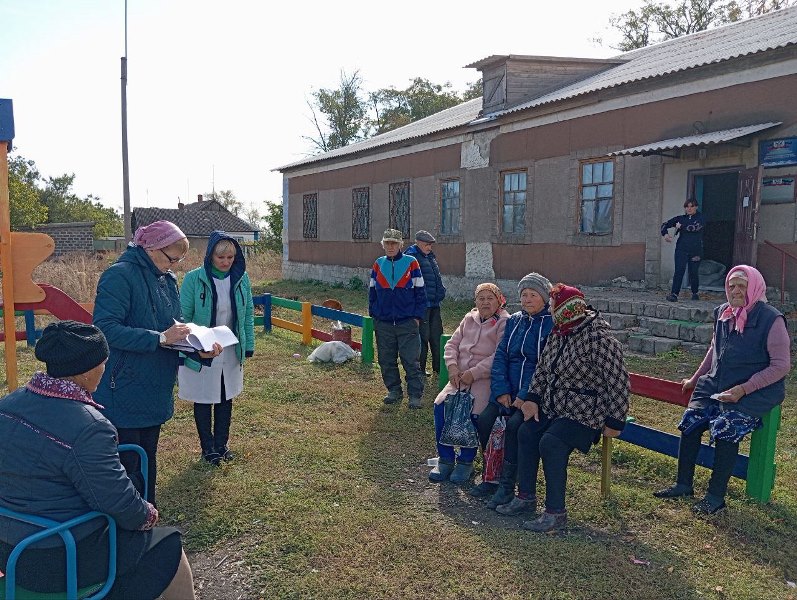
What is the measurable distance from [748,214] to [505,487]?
727 centimetres

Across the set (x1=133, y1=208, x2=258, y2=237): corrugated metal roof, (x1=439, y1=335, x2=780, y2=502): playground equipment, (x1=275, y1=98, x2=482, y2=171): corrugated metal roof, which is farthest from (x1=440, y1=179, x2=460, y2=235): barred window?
(x1=133, y1=208, x2=258, y2=237): corrugated metal roof

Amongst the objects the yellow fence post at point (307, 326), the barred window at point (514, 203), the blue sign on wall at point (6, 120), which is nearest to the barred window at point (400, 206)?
the barred window at point (514, 203)

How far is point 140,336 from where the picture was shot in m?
3.62

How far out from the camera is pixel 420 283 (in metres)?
6.66

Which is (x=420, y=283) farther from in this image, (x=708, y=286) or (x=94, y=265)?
(x=94, y=265)

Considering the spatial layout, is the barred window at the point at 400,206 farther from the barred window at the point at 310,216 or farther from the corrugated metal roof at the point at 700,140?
the corrugated metal roof at the point at 700,140

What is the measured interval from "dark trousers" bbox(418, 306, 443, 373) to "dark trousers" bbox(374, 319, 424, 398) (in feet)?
3.72

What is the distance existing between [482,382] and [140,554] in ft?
9.19

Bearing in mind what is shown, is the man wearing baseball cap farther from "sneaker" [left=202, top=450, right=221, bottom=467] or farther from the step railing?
the step railing

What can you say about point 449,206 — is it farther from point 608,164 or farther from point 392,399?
point 392,399

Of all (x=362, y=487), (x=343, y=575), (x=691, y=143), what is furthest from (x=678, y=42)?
(x=343, y=575)

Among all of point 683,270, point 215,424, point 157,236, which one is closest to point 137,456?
point 157,236

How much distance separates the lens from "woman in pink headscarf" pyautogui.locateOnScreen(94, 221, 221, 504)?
143 inches

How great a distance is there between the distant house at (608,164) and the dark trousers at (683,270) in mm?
677
